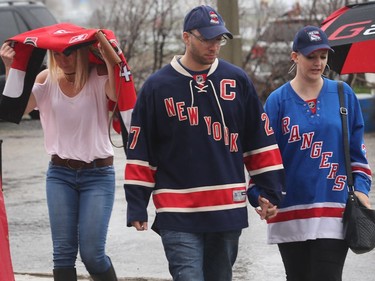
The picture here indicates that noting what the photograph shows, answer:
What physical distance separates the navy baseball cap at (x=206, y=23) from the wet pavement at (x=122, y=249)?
2.83 metres

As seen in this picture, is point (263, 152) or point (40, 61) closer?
point (263, 152)

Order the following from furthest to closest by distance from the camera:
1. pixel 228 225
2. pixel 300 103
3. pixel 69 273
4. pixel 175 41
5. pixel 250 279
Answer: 1. pixel 175 41
2. pixel 250 279
3. pixel 69 273
4. pixel 300 103
5. pixel 228 225

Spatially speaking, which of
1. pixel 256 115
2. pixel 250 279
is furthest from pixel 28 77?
pixel 250 279

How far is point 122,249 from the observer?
858 cm

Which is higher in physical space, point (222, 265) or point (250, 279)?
point (222, 265)

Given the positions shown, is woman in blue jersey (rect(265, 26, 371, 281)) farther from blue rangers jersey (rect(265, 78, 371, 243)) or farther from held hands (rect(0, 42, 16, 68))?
held hands (rect(0, 42, 16, 68))

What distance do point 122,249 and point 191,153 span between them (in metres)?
3.73

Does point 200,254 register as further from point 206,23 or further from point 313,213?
point 206,23

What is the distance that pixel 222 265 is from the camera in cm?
510

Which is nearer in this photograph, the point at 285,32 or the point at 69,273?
the point at 69,273

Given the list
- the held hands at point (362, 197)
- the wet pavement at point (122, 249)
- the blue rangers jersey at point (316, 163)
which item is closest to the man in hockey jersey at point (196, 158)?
the blue rangers jersey at point (316, 163)

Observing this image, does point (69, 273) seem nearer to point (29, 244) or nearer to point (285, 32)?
point (29, 244)

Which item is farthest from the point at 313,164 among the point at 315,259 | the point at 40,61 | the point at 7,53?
the point at 7,53

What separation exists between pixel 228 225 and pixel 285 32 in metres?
12.3
